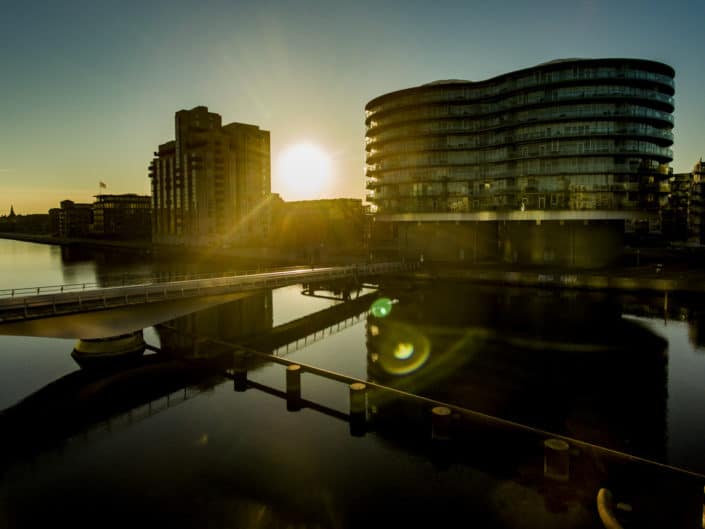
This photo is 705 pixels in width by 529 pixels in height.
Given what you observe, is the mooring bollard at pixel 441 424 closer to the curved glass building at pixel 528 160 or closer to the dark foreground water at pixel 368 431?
the dark foreground water at pixel 368 431

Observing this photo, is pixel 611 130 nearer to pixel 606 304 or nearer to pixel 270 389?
pixel 606 304

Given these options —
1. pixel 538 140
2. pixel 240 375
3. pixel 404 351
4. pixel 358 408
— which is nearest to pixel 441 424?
pixel 358 408

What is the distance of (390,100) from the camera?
9875 centimetres

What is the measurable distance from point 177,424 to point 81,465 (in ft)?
16.8

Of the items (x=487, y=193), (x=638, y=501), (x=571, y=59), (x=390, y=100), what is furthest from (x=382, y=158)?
(x=638, y=501)

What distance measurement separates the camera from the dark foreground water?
17719 mm

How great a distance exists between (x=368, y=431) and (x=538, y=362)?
18.2m

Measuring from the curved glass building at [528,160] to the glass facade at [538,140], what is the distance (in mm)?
196

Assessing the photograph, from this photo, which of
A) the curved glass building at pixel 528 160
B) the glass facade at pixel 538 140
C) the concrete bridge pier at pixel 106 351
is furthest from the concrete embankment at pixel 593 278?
the concrete bridge pier at pixel 106 351

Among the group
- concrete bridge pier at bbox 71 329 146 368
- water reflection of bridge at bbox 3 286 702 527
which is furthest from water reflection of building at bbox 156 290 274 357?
concrete bridge pier at bbox 71 329 146 368

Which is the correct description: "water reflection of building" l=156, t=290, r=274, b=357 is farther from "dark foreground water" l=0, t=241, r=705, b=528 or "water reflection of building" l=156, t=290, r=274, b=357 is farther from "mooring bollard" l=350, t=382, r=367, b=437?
"mooring bollard" l=350, t=382, r=367, b=437

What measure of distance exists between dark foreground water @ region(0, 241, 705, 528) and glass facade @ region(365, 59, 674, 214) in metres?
40.6

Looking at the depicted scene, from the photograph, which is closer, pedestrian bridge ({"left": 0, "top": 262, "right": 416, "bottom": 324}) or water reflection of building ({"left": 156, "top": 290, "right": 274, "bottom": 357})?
pedestrian bridge ({"left": 0, "top": 262, "right": 416, "bottom": 324})

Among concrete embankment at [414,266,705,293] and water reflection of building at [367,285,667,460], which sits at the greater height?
concrete embankment at [414,266,705,293]
